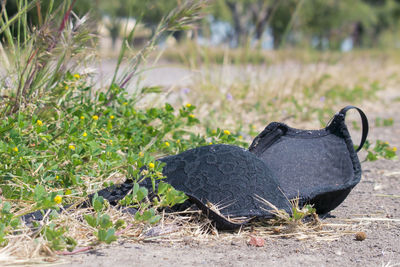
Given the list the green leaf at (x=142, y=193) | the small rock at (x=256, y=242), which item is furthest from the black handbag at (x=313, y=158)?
the green leaf at (x=142, y=193)

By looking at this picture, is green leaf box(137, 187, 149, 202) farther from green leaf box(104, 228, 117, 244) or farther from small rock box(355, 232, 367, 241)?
small rock box(355, 232, 367, 241)

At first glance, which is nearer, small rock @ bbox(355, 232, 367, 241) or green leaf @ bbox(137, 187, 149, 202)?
green leaf @ bbox(137, 187, 149, 202)

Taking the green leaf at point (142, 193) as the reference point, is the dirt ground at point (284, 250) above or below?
below

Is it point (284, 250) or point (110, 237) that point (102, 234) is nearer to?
point (110, 237)

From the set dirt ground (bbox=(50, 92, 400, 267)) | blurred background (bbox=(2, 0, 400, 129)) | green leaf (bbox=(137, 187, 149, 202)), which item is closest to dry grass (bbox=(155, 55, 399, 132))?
blurred background (bbox=(2, 0, 400, 129))

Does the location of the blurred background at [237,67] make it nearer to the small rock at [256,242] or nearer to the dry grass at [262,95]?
the dry grass at [262,95]

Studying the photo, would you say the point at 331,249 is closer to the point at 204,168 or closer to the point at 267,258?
the point at 267,258

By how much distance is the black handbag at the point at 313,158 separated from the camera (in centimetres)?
231

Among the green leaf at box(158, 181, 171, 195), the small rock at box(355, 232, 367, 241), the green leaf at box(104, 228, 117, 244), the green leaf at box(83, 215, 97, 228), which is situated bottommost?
the small rock at box(355, 232, 367, 241)

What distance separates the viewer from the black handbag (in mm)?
2311

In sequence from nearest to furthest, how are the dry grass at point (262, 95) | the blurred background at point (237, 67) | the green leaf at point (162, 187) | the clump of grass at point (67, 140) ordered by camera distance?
the clump of grass at point (67, 140)
the green leaf at point (162, 187)
the blurred background at point (237, 67)
the dry grass at point (262, 95)

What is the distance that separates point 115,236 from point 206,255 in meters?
0.36

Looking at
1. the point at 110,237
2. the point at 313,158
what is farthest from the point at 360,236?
the point at 110,237

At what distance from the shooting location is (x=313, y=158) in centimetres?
244
